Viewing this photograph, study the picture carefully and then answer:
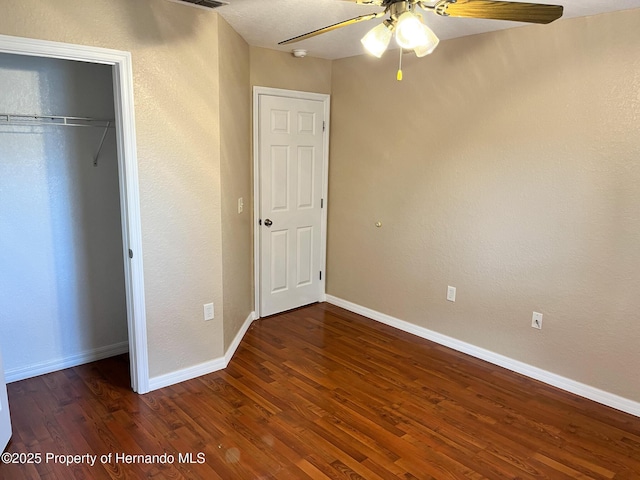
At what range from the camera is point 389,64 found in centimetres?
399

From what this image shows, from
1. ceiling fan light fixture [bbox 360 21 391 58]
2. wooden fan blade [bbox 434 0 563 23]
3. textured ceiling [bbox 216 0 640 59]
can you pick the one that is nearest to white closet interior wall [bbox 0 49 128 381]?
textured ceiling [bbox 216 0 640 59]

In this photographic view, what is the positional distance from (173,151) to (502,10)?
6.47 ft

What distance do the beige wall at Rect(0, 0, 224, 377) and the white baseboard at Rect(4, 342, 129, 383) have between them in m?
0.68

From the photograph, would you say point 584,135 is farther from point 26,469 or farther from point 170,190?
point 26,469

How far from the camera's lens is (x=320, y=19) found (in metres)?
2.96

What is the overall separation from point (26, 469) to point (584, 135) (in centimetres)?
363

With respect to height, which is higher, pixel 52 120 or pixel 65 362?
pixel 52 120

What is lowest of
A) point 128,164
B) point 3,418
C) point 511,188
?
point 3,418

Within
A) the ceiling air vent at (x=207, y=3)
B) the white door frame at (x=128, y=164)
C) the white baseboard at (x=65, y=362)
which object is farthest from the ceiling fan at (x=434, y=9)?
the white baseboard at (x=65, y=362)

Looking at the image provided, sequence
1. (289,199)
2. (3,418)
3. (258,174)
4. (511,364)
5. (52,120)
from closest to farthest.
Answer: (3,418)
(52,120)
(511,364)
(258,174)
(289,199)

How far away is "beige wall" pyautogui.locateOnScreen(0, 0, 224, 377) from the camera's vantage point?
2590 millimetres

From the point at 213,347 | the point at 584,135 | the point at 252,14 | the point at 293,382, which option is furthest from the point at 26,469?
the point at 584,135

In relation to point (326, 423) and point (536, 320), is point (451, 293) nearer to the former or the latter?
point (536, 320)

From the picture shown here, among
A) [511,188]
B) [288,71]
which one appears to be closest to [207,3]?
[288,71]
